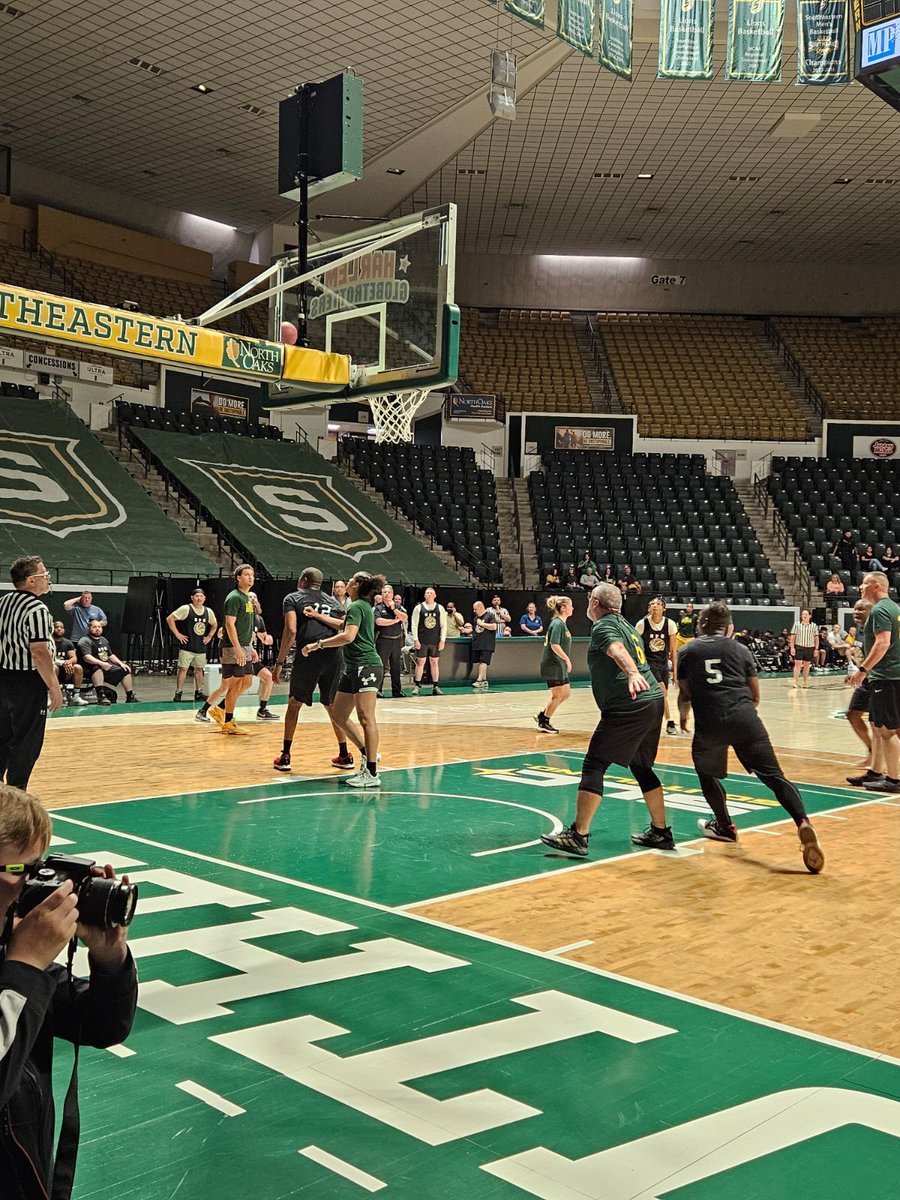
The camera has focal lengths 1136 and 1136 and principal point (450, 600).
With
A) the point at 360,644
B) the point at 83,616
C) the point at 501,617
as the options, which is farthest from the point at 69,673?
the point at 501,617

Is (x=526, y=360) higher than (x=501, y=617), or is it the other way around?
(x=526, y=360)

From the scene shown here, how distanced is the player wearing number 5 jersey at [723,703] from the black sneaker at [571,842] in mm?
931

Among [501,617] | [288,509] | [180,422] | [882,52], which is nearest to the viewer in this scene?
[882,52]

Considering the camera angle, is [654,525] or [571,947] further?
[654,525]

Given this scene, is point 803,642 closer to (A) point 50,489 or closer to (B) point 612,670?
(A) point 50,489

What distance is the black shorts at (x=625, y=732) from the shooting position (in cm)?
746

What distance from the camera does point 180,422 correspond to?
95.9ft

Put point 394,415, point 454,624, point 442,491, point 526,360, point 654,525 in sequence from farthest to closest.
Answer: point 526,360
point 442,491
point 654,525
point 454,624
point 394,415

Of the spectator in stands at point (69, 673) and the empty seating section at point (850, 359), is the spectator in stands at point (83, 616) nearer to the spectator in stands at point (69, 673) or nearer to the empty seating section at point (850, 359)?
the spectator in stands at point (69, 673)

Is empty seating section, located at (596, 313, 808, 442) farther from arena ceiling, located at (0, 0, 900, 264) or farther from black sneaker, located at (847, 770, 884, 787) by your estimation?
black sneaker, located at (847, 770, 884, 787)

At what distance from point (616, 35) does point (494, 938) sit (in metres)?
17.4

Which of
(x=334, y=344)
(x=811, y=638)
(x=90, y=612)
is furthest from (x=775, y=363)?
(x=334, y=344)

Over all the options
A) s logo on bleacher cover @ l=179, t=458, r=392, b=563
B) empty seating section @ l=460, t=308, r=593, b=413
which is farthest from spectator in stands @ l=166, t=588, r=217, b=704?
empty seating section @ l=460, t=308, r=593, b=413

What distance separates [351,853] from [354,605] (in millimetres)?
2980
